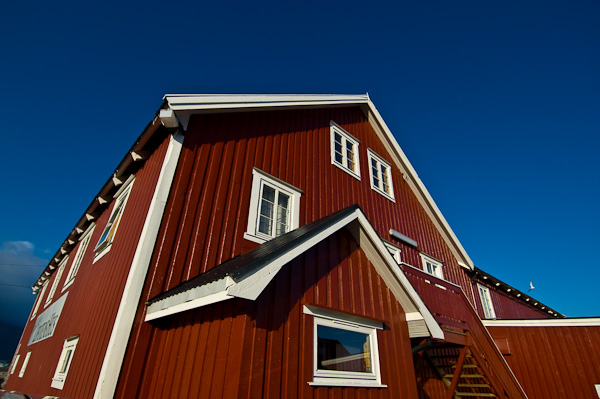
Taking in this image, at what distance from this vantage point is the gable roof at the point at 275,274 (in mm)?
3605

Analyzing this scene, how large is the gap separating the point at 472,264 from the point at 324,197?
10516 mm

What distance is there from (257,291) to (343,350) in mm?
1865

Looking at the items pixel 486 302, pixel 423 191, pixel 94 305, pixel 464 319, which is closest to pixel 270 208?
pixel 94 305

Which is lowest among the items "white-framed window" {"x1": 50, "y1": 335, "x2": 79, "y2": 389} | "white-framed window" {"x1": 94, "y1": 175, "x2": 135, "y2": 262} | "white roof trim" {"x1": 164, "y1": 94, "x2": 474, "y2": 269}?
"white-framed window" {"x1": 50, "y1": 335, "x2": 79, "y2": 389}

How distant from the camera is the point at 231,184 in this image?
276 inches

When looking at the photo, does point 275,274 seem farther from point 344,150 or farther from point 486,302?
point 486,302

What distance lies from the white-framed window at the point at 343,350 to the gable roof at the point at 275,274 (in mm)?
853

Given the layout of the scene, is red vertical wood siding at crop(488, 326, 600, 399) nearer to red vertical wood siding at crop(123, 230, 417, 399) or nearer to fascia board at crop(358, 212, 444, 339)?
fascia board at crop(358, 212, 444, 339)

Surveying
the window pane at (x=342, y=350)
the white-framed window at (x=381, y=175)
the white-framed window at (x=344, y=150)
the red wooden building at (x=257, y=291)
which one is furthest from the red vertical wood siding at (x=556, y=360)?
the window pane at (x=342, y=350)

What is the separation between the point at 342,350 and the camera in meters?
4.68

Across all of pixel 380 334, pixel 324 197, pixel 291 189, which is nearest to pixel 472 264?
pixel 324 197

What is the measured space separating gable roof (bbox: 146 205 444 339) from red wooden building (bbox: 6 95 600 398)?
0.02 meters

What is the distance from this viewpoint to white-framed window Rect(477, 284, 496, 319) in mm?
16266

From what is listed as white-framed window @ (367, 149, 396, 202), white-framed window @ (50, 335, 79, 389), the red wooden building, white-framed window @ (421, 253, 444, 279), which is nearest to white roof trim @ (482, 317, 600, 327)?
the red wooden building
